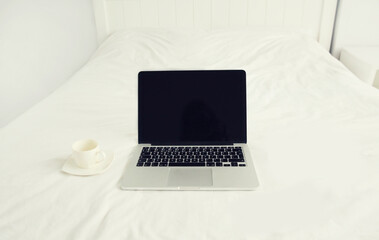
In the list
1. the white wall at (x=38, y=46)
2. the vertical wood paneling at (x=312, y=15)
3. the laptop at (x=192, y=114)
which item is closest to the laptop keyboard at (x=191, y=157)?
the laptop at (x=192, y=114)

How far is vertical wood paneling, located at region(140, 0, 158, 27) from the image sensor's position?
6.62 ft

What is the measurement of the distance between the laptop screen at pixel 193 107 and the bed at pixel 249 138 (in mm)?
109

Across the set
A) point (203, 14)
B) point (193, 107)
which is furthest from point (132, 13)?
point (193, 107)

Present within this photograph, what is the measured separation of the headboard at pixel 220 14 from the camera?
200cm

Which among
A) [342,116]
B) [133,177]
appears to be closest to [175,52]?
[342,116]

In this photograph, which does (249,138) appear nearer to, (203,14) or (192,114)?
(192,114)

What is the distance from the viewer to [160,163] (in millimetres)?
920

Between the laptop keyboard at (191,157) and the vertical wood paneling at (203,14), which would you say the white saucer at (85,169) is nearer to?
the laptop keyboard at (191,157)

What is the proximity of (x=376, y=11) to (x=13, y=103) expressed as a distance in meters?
2.12

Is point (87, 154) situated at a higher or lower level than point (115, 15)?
lower

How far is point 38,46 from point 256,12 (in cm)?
128

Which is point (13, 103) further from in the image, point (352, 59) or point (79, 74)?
point (352, 59)

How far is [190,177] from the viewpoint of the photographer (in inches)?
34.0

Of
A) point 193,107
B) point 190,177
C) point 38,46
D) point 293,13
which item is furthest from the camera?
point 293,13
